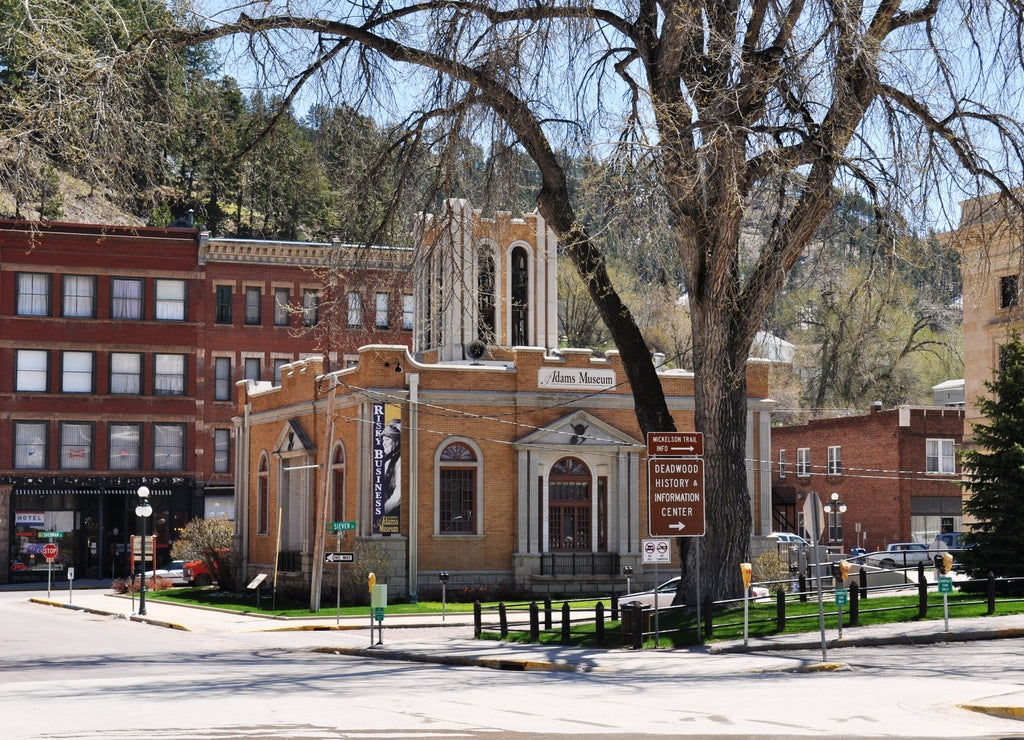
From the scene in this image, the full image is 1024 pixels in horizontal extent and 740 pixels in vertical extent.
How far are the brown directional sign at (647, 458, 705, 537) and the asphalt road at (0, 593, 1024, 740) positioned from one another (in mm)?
2228

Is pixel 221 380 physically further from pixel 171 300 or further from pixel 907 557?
pixel 907 557

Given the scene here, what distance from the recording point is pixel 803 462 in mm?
76312

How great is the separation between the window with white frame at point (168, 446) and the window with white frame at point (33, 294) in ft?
25.0

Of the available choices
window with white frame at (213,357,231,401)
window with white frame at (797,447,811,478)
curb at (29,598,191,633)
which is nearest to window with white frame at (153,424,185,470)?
window with white frame at (213,357,231,401)

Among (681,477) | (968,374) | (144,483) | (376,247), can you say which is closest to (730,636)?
(681,477)

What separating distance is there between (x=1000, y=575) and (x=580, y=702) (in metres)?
18.0

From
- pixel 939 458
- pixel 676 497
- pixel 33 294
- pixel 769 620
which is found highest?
pixel 33 294

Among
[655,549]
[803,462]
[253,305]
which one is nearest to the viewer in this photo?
[655,549]

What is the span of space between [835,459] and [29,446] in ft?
138

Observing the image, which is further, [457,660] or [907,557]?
[907,557]

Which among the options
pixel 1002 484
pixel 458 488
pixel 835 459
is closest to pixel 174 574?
pixel 458 488

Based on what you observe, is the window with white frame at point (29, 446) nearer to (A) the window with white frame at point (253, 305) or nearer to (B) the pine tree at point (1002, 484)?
(A) the window with white frame at point (253, 305)

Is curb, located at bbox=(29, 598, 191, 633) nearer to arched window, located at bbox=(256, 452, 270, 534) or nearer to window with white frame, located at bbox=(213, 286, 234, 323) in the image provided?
arched window, located at bbox=(256, 452, 270, 534)

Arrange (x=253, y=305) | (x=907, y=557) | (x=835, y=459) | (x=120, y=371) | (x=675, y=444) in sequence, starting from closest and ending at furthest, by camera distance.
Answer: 1. (x=675, y=444)
2. (x=907, y=557)
3. (x=120, y=371)
4. (x=253, y=305)
5. (x=835, y=459)
